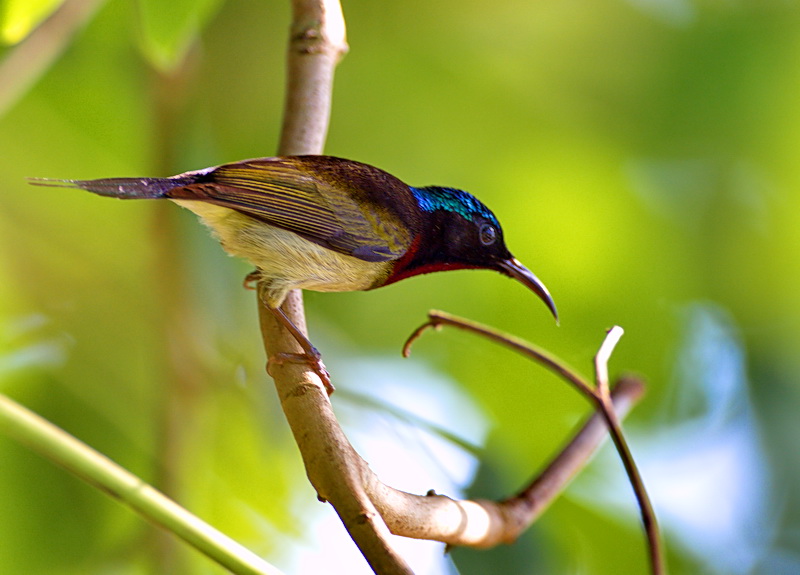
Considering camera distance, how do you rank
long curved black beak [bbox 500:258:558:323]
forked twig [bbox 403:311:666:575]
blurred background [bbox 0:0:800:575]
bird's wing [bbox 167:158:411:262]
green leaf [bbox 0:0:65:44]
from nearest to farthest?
1. forked twig [bbox 403:311:666:575]
2. green leaf [bbox 0:0:65:44]
3. bird's wing [bbox 167:158:411:262]
4. long curved black beak [bbox 500:258:558:323]
5. blurred background [bbox 0:0:800:575]

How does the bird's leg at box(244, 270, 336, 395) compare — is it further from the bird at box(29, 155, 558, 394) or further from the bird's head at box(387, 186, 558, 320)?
the bird's head at box(387, 186, 558, 320)

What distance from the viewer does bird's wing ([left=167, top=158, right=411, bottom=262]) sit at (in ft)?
6.30

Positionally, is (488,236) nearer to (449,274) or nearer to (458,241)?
(458,241)

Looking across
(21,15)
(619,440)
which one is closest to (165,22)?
(21,15)

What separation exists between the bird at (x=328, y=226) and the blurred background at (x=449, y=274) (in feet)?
1.68

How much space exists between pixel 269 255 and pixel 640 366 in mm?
1384

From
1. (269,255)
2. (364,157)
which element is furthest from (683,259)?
(269,255)

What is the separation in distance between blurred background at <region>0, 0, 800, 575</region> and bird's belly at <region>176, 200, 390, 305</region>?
0.63 metres

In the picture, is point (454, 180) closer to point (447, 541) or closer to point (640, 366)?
point (640, 366)

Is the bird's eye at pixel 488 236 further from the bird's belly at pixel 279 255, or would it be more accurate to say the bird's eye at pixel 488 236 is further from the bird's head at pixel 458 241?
the bird's belly at pixel 279 255

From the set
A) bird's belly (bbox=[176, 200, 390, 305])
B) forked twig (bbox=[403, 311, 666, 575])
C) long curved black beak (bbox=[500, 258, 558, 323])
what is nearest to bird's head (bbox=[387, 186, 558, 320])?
long curved black beak (bbox=[500, 258, 558, 323])

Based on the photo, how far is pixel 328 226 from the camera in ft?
6.72

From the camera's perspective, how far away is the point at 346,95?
10.2 feet

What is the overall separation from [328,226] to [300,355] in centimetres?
37
